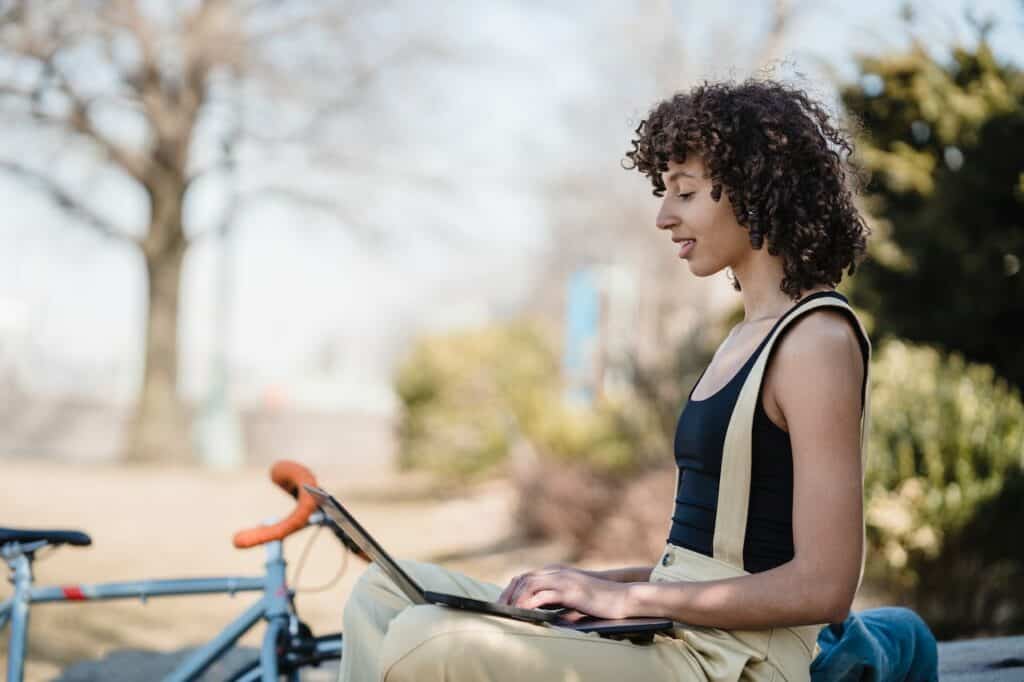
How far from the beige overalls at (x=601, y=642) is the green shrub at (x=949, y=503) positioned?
4988mm

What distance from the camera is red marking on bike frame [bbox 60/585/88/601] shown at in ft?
10.4

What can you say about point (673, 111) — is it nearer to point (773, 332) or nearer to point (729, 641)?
point (773, 332)

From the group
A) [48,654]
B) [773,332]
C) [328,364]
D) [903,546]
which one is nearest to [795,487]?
[773,332]

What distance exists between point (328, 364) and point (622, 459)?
2681 inches

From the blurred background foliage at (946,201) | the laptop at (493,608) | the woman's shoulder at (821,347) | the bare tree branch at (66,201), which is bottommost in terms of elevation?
the laptop at (493,608)

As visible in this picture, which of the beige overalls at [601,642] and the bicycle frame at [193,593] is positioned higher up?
the beige overalls at [601,642]

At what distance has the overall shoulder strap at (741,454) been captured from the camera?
76.0 inches

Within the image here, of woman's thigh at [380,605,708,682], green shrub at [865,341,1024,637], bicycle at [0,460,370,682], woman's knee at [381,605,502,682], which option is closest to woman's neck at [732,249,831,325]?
woman's thigh at [380,605,708,682]

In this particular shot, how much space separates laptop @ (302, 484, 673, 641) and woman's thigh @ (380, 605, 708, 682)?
0.05ft

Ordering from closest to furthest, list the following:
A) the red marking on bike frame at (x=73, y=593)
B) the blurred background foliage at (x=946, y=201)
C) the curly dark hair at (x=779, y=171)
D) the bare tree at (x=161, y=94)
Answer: the curly dark hair at (x=779, y=171) < the red marking on bike frame at (x=73, y=593) < the blurred background foliage at (x=946, y=201) < the bare tree at (x=161, y=94)

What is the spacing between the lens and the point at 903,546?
268 inches

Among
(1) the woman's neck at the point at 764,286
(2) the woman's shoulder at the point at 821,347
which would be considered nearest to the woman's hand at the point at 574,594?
(2) the woman's shoulder at the point at 821,347

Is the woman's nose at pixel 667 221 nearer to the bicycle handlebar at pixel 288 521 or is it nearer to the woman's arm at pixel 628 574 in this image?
the woman's arm at pixel 628 574

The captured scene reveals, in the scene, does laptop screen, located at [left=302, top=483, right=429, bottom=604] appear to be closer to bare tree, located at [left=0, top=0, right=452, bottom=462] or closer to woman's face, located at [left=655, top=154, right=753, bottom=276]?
woman's face, located at [left=655, top=154, right=753, bottom=276]
